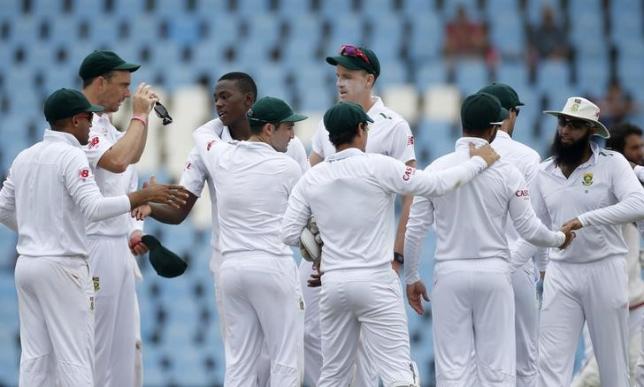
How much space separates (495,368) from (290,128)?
6.47ft

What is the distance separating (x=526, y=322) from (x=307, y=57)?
38.8 feet

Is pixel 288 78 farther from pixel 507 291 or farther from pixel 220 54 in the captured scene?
pixel 507 291

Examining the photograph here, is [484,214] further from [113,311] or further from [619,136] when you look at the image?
[113,311]

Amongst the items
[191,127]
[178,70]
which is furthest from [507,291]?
[178,70]

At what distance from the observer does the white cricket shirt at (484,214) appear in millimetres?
8867

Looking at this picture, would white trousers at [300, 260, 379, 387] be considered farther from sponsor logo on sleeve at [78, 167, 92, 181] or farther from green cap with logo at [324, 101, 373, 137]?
sponsor logo on sleeve at [78, 167, 92, 181]

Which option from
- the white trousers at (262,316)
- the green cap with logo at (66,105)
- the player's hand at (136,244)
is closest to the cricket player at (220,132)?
the player's hand at (136,244)

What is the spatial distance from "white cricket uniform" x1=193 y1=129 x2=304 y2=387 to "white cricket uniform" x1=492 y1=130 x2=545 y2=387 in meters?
1.43

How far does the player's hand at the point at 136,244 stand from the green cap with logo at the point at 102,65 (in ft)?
3.64

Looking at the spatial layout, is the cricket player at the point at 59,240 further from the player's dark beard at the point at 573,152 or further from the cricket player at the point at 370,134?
the player's dark beard at the point at 573,152

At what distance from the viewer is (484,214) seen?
891 cm

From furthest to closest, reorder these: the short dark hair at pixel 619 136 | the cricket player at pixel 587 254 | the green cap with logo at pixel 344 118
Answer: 1. the short dark hair at pixel 619 136
2. the cricket player at pixel 587 254
3. the green cap with logo at pixel 344 118

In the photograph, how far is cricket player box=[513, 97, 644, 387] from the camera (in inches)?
369

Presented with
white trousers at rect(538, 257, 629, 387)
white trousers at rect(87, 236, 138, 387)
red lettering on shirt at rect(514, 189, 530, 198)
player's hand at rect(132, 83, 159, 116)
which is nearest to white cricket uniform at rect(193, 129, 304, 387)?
player's hand at rect(132, 83, 159, 116)
